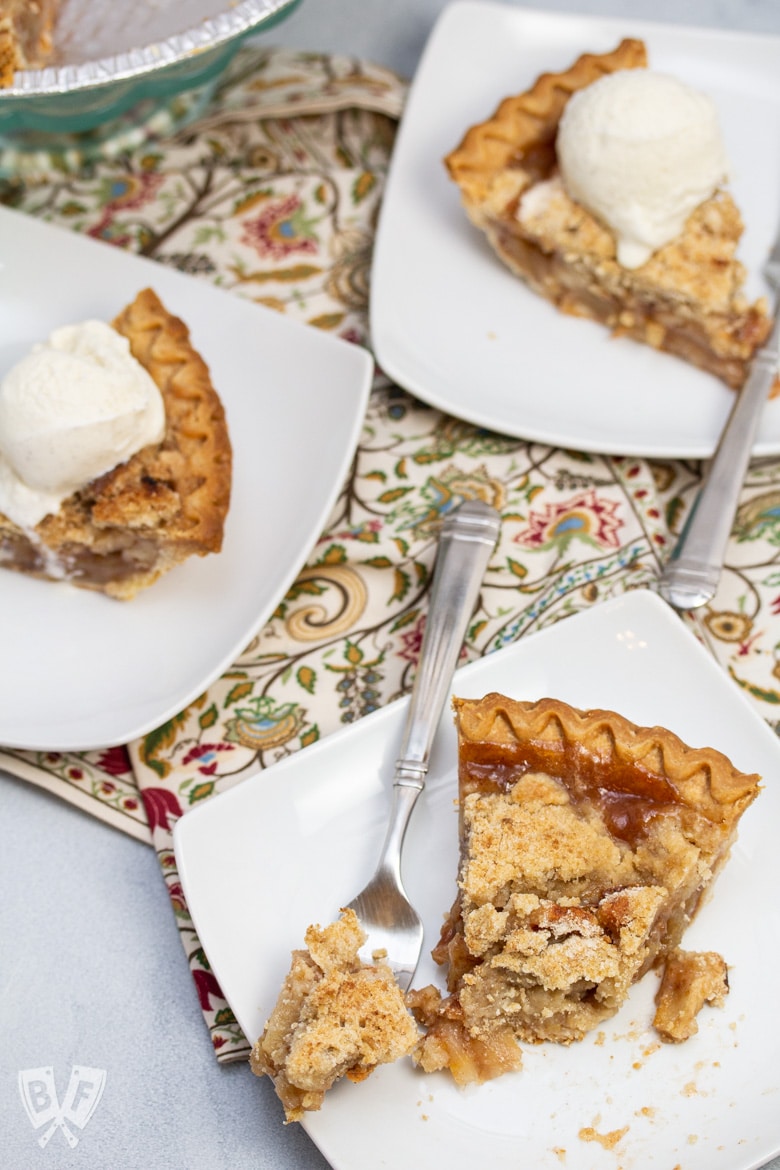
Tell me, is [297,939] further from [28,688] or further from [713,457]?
[713,457]

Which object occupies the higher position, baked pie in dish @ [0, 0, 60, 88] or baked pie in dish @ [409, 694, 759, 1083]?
baked pie in dish @ [0, 0, 60, 88]

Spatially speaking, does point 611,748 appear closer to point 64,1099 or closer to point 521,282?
point 64,1099

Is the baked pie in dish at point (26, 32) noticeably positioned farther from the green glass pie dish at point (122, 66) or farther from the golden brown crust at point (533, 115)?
the golden brown crust at point (533, 115)

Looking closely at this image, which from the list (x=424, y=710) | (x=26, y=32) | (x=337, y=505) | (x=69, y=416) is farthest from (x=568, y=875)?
(x=26, y=32)

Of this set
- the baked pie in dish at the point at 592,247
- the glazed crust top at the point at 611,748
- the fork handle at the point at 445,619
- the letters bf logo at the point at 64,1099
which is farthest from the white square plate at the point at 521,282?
the letters bf logo at the point at 64,1099

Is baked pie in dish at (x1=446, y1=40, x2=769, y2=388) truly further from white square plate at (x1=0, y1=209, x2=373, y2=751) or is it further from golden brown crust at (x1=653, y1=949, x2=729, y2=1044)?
golden brown crust at (x1=653, y1=949, x2=729, y2=1044)

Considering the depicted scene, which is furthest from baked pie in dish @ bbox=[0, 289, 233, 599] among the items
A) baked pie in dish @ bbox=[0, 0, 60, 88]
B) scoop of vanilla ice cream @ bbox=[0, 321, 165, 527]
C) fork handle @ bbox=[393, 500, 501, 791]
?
baked pie in dish @ bbox=[0, 0, 60, 88]
